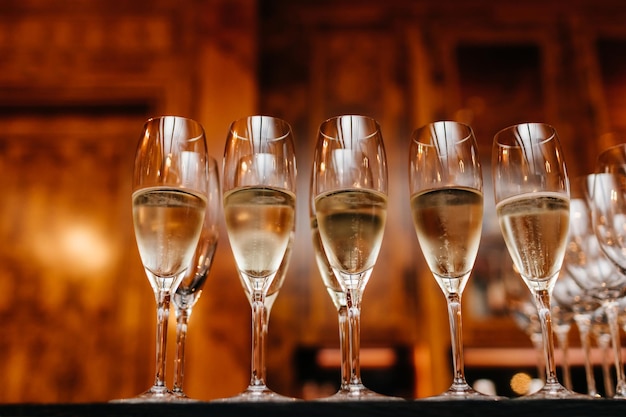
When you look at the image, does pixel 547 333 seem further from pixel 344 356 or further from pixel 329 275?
pixel 329 275

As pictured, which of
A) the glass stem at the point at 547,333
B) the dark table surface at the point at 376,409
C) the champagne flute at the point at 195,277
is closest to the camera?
the dark table surface at the point at 376,409

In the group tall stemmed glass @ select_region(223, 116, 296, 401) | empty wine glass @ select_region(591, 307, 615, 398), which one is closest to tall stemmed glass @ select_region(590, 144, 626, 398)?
empty wine glass @ select_region(591, 307, 615, 398)

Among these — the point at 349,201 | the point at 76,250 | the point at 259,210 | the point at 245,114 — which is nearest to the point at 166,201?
the point at 259,210

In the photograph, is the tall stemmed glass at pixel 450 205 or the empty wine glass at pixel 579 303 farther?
the empty wine glass at pixel 579 303

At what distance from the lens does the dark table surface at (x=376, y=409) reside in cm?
49

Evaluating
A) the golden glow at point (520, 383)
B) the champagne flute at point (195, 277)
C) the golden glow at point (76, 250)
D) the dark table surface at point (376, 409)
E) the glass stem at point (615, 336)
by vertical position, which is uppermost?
the golden glow at point (76, 250)

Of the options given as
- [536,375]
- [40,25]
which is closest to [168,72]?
[40,25]

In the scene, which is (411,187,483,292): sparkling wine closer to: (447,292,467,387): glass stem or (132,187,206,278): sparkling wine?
(447,292,467,387): glass stem

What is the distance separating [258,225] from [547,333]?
0.36 meters

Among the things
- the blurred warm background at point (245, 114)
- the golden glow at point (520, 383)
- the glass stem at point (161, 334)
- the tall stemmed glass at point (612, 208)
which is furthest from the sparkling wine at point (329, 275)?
the golden glow at point (520, 383)

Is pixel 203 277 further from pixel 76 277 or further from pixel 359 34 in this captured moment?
pixel 359 34

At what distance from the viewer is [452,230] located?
771mm

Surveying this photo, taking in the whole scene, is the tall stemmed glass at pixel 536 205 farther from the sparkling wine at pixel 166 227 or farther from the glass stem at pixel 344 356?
the sparkling wine at pixel 166 227

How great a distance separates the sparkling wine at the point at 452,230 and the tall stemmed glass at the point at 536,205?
0.04 meters
